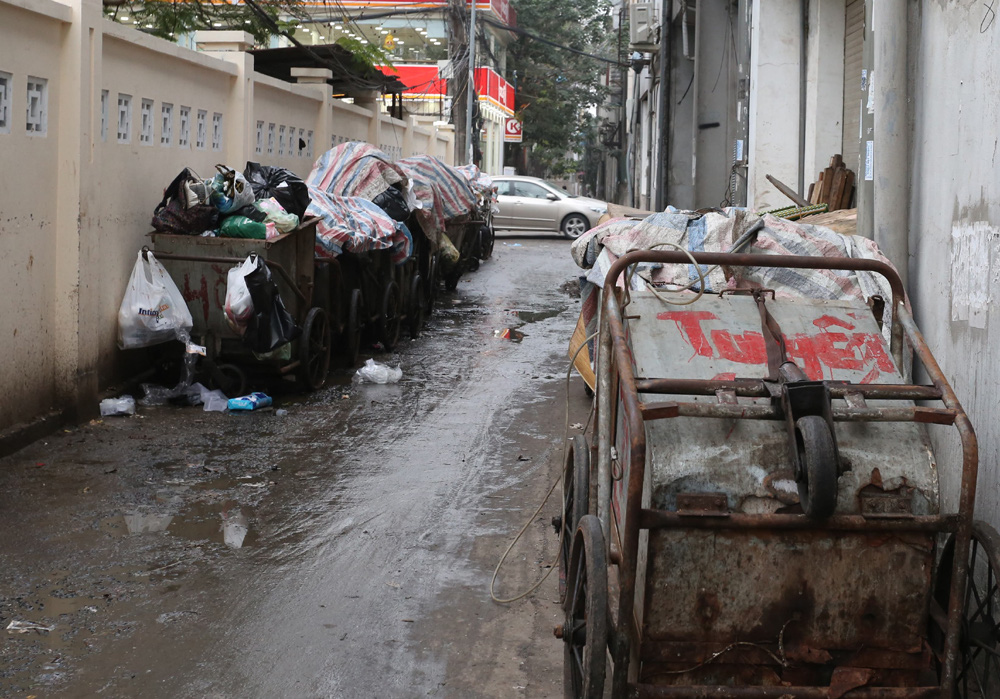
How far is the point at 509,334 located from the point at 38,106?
5953 millimetres

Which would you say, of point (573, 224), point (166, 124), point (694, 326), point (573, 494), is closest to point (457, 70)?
point (573, 224)

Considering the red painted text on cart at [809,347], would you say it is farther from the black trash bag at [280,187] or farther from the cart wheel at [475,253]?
the cart wheel at [475,253]

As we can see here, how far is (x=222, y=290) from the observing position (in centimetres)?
804

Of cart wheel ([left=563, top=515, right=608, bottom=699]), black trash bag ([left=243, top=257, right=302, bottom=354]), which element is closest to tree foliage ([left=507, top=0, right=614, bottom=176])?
black trash bag ([left=243, top=257, right=302, bottom=354])

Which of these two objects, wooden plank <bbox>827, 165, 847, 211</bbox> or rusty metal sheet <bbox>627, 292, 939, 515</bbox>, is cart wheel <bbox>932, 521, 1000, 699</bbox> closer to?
rusty metal sheet <bbox>627, 292, 939, 515</bbox>

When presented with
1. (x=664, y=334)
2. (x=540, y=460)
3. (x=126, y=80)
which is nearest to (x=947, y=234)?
(x=664, y=334)

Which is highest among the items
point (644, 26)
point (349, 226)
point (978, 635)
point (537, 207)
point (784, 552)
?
point (644, 26)

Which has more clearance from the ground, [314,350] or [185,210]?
[185,210]

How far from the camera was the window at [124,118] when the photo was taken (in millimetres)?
8320

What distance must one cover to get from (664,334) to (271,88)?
392 inches

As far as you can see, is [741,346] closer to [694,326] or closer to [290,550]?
[694,326]

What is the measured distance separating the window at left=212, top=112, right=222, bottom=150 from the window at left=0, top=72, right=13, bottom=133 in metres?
3.87

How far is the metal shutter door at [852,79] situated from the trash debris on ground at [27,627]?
23.2 ft

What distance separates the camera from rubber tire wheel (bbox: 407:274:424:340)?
459 inches
